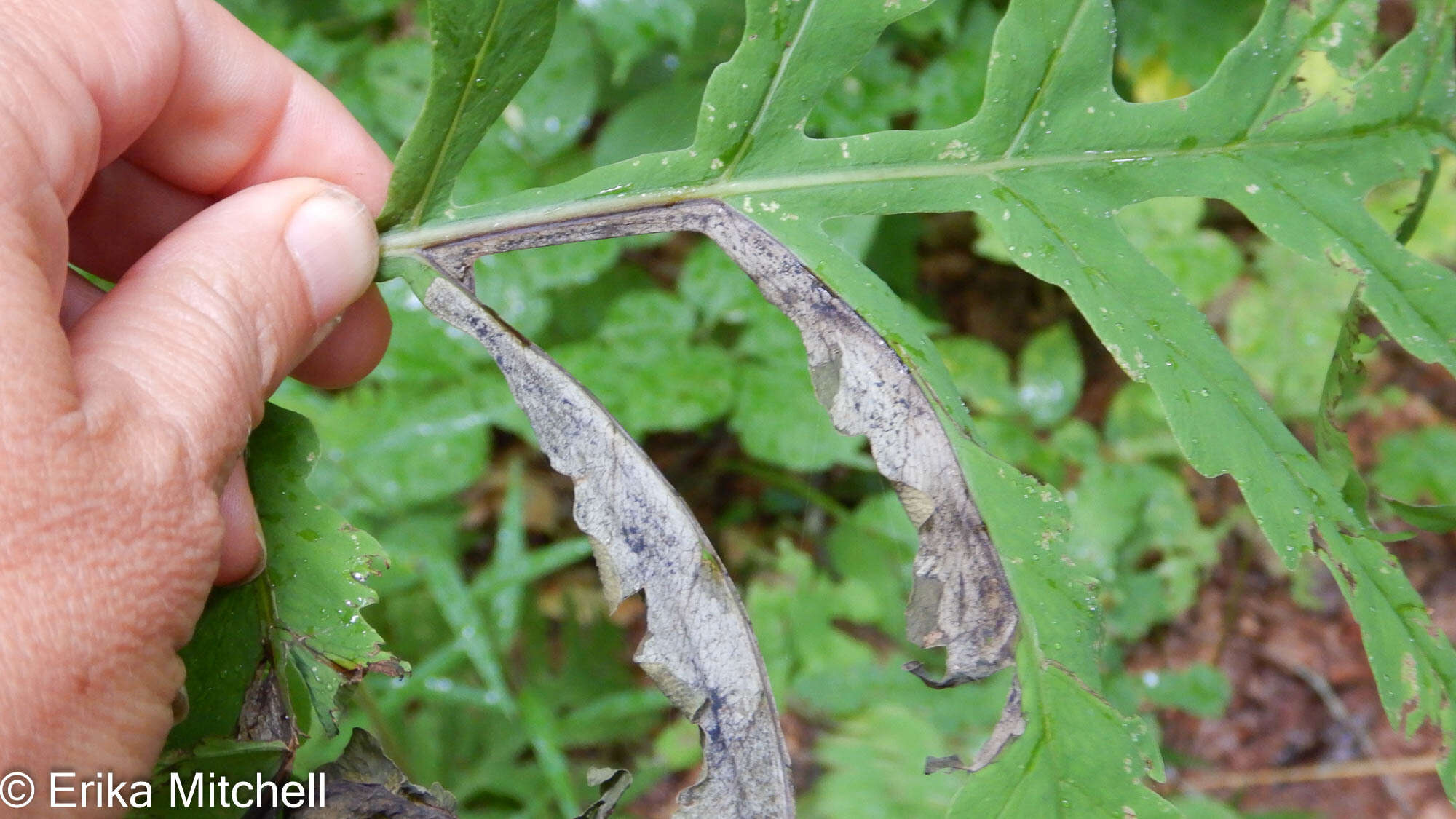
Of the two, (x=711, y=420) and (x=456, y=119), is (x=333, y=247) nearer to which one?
(x=456, y=119)

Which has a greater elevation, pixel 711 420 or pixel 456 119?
Result: pixel 456 119

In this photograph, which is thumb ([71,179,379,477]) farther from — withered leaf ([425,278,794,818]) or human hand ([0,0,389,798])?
withered leaf ([425,278,794,818])

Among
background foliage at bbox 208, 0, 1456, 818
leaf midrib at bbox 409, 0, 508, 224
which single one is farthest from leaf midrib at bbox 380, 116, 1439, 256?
Answer: background foliage at bbox 208, 0, 1456, 818

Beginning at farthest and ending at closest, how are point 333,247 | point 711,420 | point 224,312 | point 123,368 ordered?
point 711,420, point 333,247, point 224,312, point 123,368

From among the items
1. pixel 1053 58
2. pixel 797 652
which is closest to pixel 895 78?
pixel 1053 58

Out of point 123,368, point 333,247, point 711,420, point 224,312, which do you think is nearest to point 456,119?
point 333,247

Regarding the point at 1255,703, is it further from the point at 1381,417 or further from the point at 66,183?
the point at 66,183

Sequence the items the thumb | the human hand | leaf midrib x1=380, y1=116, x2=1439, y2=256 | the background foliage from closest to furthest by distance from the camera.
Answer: the human hand → the thumb → leaf midrib x1=380, y1=116, x2=1439, y2=256 → the background foliage
